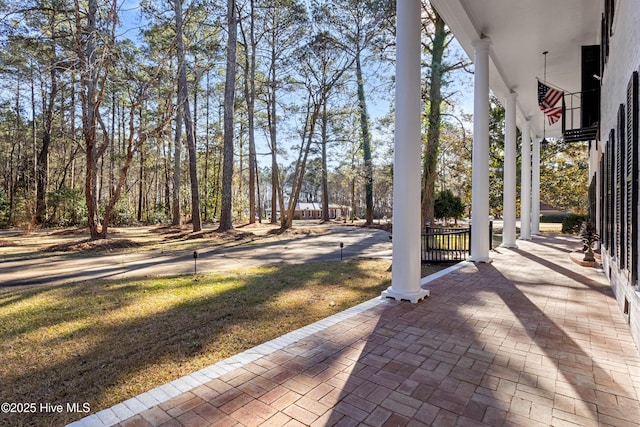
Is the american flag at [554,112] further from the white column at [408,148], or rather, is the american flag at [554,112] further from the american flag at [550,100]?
the white column at [408,148]

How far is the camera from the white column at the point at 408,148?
426 cm

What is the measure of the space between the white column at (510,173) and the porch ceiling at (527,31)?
2.51 ft

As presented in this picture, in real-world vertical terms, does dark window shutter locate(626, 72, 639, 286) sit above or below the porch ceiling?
below

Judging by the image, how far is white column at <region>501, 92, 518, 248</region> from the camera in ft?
30.5

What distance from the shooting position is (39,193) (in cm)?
1758

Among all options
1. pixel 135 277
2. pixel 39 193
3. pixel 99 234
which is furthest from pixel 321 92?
pixel 39 193

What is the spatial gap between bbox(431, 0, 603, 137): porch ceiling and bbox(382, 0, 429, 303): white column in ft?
5.32

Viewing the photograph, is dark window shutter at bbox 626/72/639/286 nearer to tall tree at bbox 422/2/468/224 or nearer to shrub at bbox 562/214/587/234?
tall tree at bbox 422/2/468/224

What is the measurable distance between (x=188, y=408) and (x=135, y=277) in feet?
16.8

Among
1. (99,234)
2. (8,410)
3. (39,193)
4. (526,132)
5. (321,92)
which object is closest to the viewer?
(8,410)

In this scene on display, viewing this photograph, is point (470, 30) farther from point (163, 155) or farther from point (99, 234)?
point (163, 155)

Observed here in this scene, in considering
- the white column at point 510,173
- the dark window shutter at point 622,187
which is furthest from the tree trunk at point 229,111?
the dark window shutter at point 622,187

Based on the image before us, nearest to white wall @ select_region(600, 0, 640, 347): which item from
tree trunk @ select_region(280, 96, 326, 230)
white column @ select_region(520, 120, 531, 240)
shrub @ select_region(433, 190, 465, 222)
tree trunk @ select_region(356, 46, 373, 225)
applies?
white column @ select_region(520, 120, 531, 240)

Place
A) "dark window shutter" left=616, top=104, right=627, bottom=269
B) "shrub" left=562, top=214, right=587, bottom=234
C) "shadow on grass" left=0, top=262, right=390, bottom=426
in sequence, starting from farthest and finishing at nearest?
1. "shrub" left=562, top=214, right=587, bottom=234
2. "dark window shutter" left=616, top=104, right=627, bottom=269
3. "shadow on grass" left=0, top=262, right=390, bottom=426
